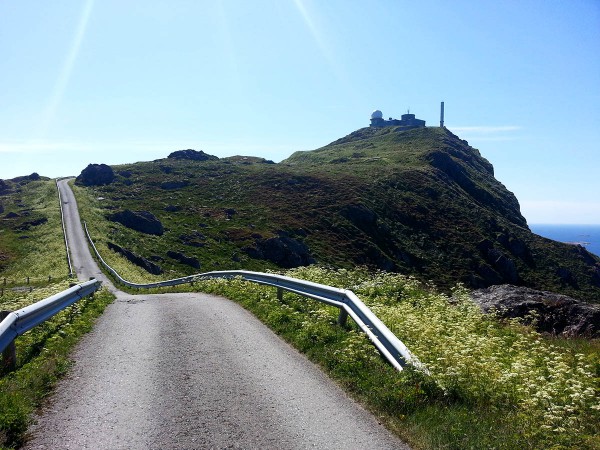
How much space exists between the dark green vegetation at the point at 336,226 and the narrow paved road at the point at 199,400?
5739 centimetres

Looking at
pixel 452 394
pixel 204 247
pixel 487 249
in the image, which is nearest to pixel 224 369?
pixel 452 394

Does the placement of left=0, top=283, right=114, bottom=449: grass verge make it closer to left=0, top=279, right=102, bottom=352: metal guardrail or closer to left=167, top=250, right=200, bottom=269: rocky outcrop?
left=0, top=279, right=102, bottom=352: metal guardrail

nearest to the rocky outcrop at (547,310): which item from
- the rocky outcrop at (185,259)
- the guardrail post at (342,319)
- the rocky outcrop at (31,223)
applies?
the guardrail post at (342,319)

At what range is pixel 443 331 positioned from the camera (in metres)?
10.5

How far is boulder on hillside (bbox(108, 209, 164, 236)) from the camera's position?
83.8 meters

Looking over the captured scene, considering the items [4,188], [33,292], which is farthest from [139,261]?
[4,188]

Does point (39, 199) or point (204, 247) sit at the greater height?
point (39, 199)

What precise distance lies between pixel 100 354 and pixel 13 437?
12.4 ft

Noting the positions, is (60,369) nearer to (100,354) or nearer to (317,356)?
(100,354)

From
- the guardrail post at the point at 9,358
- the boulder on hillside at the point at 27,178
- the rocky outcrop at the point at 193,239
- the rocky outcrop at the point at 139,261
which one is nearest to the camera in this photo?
the guardrail post at the point at 9,358

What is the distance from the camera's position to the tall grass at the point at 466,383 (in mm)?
5352

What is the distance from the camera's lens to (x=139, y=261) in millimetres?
62188

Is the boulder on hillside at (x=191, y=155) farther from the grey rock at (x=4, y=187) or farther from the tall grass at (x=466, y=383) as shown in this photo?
the tall grass at (x=466, y=383)

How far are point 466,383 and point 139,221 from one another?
85456 mm
